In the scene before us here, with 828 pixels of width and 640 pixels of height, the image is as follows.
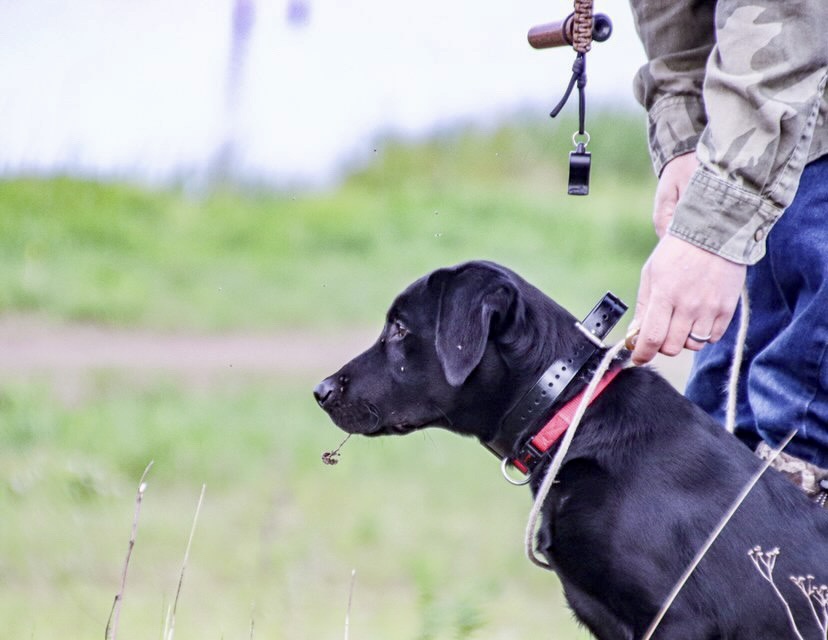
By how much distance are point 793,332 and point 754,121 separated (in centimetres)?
48

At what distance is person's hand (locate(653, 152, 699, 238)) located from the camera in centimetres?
256

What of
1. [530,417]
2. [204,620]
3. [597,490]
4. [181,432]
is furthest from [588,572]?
[181,432]

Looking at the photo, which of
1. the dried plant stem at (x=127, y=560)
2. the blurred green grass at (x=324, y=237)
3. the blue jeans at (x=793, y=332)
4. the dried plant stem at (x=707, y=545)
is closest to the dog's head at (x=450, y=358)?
the blue jeans at (x=793, y=332)

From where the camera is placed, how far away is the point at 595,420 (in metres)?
2.48

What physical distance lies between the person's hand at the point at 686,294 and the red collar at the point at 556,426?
32 cm

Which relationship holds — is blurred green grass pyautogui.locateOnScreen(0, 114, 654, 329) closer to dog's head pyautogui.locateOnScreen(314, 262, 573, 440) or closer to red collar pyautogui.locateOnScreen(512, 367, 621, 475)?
dog's head pyautogui.locateOnScreen(314, 262, 573, 440)

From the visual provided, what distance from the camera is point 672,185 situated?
102 inches

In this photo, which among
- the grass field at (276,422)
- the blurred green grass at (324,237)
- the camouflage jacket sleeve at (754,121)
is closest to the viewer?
the camouflage jacket sleeve at (754,121)

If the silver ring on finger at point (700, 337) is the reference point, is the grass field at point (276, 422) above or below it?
below

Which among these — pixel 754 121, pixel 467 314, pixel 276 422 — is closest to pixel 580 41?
pixel 754 121

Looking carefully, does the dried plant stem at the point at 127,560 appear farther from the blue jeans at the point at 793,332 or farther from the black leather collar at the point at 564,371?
the blue jeans at the point at 793,332

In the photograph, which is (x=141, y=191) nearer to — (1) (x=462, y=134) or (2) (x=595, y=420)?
(1) (x=462, y=134)

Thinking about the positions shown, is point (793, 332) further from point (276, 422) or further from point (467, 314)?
point (276, 422)

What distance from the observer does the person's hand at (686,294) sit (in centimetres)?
215
